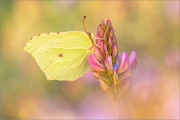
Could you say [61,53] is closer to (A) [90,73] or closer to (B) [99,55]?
(B) [99,55]

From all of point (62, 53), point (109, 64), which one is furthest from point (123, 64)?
point (62, 53)

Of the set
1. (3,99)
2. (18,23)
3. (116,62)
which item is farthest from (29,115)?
(18,23)

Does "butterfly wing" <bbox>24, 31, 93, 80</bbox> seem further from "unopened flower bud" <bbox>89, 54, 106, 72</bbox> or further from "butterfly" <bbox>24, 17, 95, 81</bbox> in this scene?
"unopened flower bud" <bbox>89, 54, 106, 72</bbox>

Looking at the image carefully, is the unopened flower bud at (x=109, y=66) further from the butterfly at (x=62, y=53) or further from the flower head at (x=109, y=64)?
the butterfly at (x=62, y=53)

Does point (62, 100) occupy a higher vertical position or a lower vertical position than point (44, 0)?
lower

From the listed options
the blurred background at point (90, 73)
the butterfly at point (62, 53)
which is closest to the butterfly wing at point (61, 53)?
the butterfly at point (62, 53)

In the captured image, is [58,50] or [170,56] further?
[170,56]

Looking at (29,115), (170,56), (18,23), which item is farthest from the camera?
(18,23)

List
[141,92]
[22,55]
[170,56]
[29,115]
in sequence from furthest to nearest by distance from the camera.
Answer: [22,55], [29,115], [170,56], [141,92]

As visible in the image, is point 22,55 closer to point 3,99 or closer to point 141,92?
point 3,99
